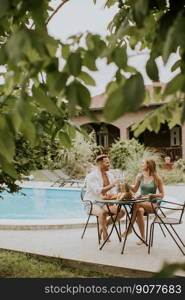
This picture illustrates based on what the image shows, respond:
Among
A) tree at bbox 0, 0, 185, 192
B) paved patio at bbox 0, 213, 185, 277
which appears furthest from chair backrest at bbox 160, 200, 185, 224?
tree at bbox 0, 0, 185, 192

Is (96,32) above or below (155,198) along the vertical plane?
above

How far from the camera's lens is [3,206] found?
14.9m

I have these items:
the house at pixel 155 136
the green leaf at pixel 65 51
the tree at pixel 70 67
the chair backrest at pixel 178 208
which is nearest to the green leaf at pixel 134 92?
the tree at pixel 70 67

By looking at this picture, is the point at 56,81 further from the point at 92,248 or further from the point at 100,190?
the point at 100,190

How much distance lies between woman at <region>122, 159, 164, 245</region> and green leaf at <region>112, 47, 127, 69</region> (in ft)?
18.0

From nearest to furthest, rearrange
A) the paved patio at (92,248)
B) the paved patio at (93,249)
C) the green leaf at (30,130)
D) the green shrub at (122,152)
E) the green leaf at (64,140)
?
the green leaf at (30,130) < the green leaf at (64,140) < the paved patio at (93,249) < the paved patio at (92,248) < the green shrub at (122,152)

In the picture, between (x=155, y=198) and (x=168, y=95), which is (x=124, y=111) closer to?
(x=168, y=95)

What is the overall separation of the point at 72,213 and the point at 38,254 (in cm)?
685

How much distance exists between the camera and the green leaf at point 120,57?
1153 mm

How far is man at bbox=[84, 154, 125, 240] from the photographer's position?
693 centimetres

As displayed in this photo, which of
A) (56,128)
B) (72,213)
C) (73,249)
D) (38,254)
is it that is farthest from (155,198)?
(72,213)

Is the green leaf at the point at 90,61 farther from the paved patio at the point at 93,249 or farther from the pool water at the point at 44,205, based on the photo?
the pool water at the point at 44,205

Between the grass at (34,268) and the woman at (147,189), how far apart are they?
1490 mm

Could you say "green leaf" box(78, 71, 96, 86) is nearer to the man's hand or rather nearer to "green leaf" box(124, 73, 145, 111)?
"green leaf" box(124, 73, 145, 111)
